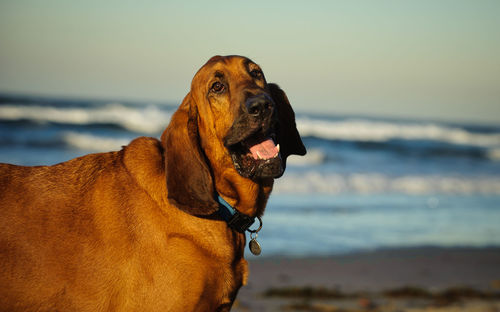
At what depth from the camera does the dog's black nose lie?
3328 mm

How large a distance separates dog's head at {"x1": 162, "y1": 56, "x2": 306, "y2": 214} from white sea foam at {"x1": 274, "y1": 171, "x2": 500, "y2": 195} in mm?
8841

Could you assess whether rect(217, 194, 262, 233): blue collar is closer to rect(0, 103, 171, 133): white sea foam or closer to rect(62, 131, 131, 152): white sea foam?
rect(62, 131, 131, 152): white sea foam

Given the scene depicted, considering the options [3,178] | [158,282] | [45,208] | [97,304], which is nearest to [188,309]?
[158,282]

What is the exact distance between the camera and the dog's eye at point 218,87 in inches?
142

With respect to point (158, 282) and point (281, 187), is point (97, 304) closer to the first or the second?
point (158, 282)

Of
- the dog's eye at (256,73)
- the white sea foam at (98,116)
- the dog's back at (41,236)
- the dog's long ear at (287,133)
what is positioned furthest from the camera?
the white sea foam at (98,116)

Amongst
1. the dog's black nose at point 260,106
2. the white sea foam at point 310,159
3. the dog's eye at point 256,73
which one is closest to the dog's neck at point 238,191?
the dog's black nose at point 260,106

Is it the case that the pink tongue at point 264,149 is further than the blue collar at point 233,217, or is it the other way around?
the pink tongue at point 264,149

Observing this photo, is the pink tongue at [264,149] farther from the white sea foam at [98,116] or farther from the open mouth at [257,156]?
the white sea foam at [98,116]

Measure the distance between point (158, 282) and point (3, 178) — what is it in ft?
Result: 3.83

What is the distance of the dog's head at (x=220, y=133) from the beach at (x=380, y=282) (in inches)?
106

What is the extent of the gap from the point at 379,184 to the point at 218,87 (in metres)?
11.7

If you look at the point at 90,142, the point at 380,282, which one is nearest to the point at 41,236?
the point at 380,282

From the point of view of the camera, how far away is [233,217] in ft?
11.0
